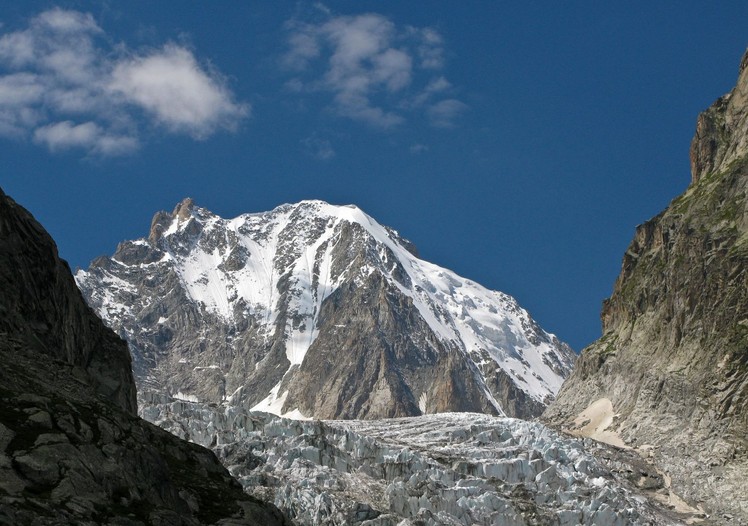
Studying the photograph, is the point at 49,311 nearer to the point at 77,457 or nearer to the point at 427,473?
the point at 77,457

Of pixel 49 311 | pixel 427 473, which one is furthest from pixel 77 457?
pixel 427 473

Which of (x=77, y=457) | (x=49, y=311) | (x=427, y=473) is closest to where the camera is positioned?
(x=77, y=457)

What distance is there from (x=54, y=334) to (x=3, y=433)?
1490 inches

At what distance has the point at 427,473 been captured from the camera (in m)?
157

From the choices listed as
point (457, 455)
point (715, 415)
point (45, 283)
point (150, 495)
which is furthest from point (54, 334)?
point (715, 415)

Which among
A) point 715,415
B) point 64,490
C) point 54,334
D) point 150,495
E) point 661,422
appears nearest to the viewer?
point 64,490

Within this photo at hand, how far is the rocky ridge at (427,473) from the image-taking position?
5423 inches

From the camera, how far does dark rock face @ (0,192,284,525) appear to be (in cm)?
4622

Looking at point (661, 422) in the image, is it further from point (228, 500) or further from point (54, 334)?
point (228, 500)

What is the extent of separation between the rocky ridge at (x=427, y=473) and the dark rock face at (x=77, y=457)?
5942 cm

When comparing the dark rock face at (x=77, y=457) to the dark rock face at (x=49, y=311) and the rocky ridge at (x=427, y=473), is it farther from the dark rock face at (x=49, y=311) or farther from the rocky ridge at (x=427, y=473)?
the rocky ridge at (x=427, y=473)

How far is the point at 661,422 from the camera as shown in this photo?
18638 centimetres

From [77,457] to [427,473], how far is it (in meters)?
111

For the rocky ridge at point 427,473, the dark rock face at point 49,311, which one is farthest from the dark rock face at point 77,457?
the rocky ridge at point 427,473
